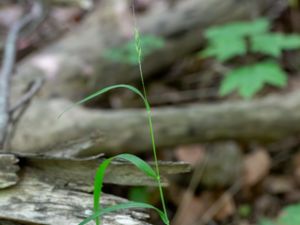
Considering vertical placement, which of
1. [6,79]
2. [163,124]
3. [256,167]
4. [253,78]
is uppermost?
[6,79]

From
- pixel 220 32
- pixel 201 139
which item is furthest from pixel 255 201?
pixel 220 32

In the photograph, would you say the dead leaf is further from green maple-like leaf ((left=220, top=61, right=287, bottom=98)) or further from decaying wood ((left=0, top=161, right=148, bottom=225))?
decaying wood ((left=0, top=161, right=148, bottom=225))

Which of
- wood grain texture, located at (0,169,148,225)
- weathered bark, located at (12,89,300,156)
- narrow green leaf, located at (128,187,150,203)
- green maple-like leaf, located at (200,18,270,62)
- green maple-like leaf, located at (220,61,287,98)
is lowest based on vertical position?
narrow green leaf, located at (128,187,150,203)

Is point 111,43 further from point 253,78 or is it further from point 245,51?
point 253,78

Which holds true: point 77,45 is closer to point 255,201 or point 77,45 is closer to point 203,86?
point 203,86

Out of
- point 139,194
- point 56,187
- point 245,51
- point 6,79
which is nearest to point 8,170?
point 56,187

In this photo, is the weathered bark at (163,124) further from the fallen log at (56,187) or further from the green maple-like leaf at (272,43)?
the fallen log at (56,187)

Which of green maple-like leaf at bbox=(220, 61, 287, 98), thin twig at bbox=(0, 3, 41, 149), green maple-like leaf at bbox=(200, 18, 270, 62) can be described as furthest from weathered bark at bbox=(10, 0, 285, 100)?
green maple-like leaf at bbox=(220, 61, 287, 98)
